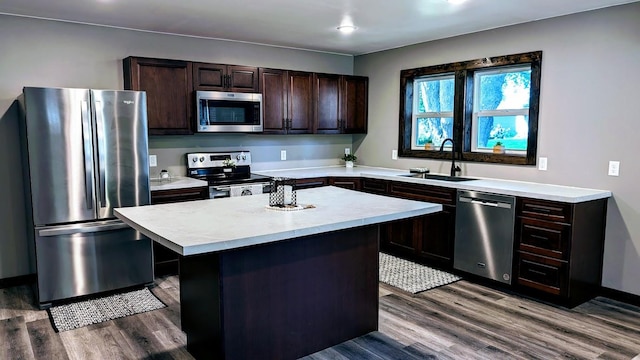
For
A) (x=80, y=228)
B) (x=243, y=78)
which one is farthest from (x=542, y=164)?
(x=80, y=228)

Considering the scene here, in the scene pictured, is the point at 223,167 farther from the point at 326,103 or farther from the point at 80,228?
the point at 80,228

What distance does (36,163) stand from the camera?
11.2ft

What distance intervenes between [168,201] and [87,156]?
2.72ft

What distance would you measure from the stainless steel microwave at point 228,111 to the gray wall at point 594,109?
2427mm

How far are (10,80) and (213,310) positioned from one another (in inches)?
117

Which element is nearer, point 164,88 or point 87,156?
point 87,156

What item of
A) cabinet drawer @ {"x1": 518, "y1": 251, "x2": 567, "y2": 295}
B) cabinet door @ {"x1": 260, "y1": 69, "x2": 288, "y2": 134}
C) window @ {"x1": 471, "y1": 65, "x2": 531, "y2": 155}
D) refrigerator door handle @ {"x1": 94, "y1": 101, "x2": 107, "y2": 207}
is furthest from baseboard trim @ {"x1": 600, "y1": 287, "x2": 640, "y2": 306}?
refrigerator door handle @ {"x1": 94, "y1": 101, "x2": 107, "y2": 207}

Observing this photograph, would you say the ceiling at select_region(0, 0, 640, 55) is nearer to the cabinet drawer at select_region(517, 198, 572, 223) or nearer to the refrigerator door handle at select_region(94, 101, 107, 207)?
the refrigerator door handle at select_region(94, 101, 107, 207)

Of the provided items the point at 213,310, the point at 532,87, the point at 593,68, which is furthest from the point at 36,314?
the point at 593,68

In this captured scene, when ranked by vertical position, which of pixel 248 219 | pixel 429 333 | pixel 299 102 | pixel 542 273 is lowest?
pixel 429 333

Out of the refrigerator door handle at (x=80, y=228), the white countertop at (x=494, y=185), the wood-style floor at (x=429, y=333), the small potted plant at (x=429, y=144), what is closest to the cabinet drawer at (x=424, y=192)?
the white countertop at (x=494, y=185)

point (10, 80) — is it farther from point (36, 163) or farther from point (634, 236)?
point (634, 236)

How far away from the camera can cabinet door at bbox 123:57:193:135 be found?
13.8ft

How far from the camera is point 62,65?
4.10 m
